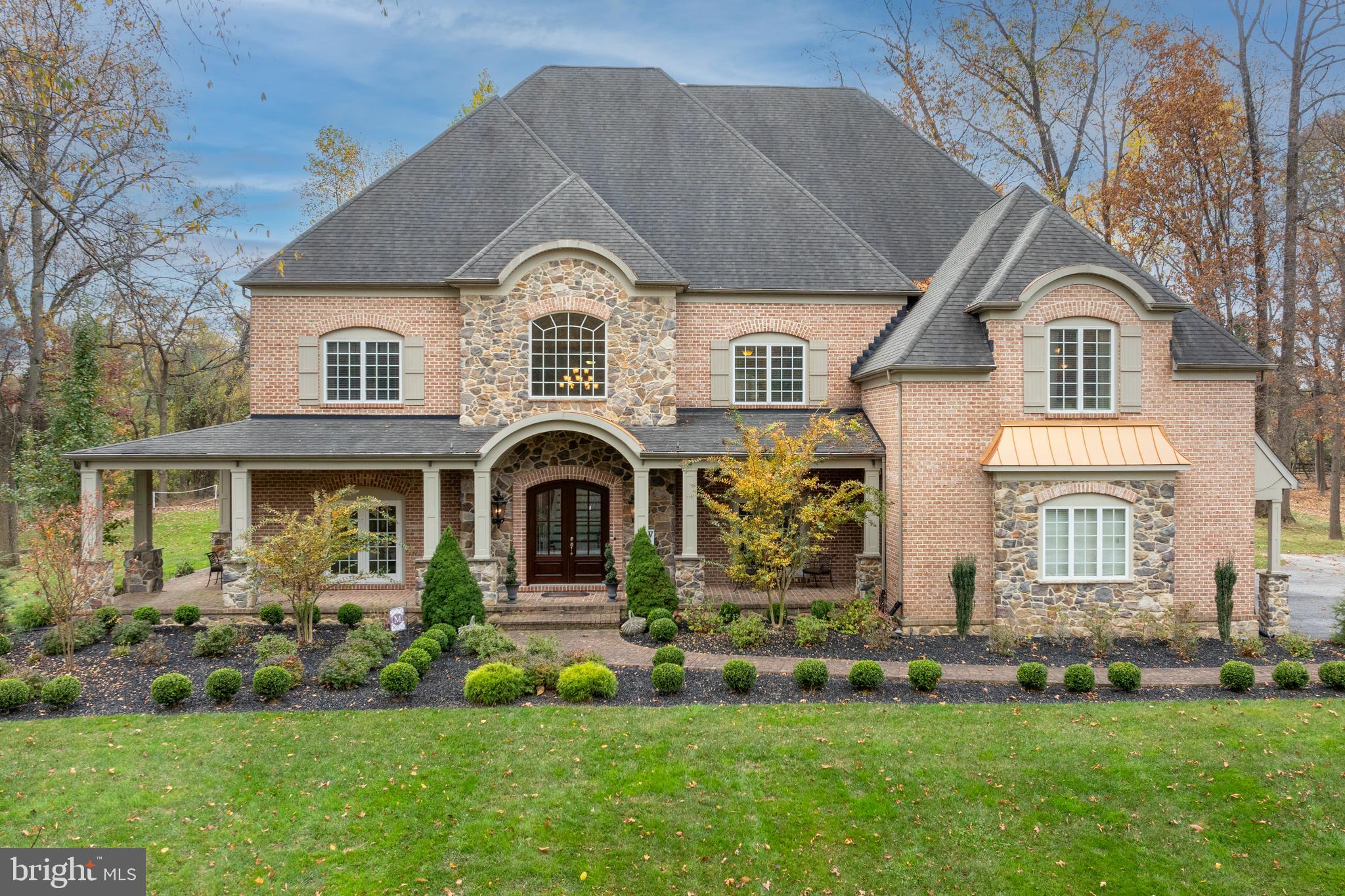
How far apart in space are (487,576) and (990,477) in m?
9.54

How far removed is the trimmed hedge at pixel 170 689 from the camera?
33.4 ft

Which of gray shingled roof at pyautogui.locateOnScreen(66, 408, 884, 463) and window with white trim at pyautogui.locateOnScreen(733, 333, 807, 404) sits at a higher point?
window with white trim at pyautogui.locateOnScreen(733, 333, 807, 404)

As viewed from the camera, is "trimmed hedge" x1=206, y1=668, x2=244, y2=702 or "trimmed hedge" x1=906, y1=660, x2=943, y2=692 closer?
"trimmed hedge" x1=206, y1=668, x2=244, y2=702

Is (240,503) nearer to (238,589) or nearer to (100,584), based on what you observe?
(238,589)

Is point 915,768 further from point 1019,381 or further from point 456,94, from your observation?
point 456,94

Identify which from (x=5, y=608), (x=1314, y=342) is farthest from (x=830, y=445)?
(x=1314, y=342)

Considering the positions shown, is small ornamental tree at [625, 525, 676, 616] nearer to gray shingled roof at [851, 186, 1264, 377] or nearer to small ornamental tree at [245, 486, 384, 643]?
small ornamental tree at [245, 486, 384, 643]

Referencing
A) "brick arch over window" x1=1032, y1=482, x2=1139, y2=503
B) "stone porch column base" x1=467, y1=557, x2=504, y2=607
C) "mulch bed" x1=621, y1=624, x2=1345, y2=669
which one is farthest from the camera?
"stone porch column base" x1=467, y1=557, x2=504, y2=607

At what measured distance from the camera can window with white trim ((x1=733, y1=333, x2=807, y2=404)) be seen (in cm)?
1775

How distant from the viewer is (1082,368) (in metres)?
14.8

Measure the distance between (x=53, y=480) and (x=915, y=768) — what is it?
2219 cm

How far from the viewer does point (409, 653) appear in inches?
455

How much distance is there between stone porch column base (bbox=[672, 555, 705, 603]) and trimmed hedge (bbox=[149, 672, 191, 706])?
26.4 feet

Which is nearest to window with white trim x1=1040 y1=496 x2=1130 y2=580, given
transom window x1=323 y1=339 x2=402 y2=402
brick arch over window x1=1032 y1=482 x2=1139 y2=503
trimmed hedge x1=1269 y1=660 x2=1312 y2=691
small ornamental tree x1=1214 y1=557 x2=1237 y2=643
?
brick arch over window x1=1032 y1=482 x2=1139 y2=503
